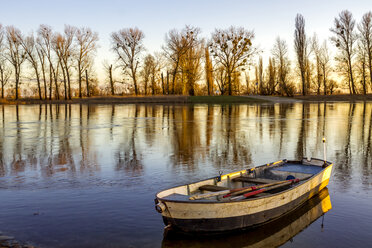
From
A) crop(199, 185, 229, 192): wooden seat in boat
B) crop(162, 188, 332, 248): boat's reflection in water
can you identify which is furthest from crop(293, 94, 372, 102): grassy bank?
crop(199, 185, 229, 192): wooden seat in boat

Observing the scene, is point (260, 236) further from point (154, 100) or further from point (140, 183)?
point (154, 100)

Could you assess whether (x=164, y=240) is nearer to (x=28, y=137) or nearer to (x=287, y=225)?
(x=287, y=225)

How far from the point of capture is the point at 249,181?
8047mm

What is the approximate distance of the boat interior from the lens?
6.59 m

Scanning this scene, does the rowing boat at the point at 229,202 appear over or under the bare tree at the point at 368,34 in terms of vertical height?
under

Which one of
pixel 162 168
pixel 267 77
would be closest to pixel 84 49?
pixel 267 77

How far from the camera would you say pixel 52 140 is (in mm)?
17250

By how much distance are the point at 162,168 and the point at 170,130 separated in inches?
387

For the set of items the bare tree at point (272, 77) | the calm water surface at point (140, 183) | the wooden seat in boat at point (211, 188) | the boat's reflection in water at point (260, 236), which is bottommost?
the boat's reflection in water at point (260, 236)

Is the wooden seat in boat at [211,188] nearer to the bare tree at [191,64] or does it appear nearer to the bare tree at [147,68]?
the bare tree at [191,64]

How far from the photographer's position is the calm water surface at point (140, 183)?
Result: 6.37 m

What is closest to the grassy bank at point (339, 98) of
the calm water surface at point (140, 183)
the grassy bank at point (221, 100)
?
the grassy bank at point (221, 100)

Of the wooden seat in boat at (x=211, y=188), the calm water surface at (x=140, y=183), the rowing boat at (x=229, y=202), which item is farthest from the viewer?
the wooden seat in boat at (x=211, y=188)

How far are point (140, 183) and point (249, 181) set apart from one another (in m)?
2.89
